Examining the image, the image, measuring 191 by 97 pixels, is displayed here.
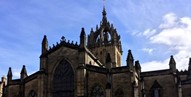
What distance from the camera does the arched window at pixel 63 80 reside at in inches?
1730

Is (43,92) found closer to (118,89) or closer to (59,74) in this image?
(59,74)

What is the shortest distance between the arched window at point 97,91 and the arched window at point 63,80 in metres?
3.08

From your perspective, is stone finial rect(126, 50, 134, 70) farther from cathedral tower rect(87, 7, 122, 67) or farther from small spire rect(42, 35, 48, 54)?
cathedral tower rect(87, 7, 122, 67)

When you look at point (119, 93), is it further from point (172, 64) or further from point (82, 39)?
point (172, 64)

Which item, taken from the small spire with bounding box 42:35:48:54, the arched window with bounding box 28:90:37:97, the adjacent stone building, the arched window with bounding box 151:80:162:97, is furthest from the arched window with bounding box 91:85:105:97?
the arched window with bounding box 151:80:162:97

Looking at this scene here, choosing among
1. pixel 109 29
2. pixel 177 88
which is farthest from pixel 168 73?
pixel 109 29

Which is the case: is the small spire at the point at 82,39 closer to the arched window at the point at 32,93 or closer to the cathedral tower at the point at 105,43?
the arched window at the point at 32,93

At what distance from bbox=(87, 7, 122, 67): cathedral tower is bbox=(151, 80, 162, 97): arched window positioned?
1589cm

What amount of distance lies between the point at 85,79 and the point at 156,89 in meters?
12.1

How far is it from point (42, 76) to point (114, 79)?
33.7ft

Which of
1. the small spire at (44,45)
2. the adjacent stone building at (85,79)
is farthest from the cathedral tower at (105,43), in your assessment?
the small spire at (44,45)

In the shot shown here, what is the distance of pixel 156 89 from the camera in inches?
1896

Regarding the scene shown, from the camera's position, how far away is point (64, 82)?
4462 centimetres

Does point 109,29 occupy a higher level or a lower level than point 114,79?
higher
